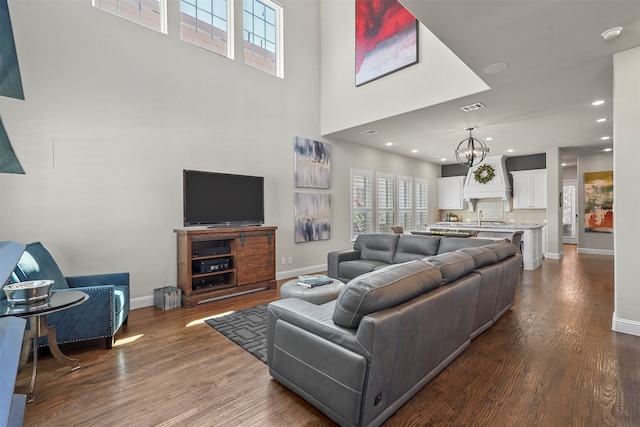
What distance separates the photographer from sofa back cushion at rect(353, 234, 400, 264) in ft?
15.5

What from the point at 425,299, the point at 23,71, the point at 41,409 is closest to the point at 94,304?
the point at 41,409

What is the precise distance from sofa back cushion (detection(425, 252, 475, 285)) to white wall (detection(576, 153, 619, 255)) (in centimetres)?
833

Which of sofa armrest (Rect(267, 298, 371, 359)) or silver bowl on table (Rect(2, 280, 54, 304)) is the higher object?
silver bowl on table (Rect(2, 280, 54, 304))

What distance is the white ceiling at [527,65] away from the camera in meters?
2.40

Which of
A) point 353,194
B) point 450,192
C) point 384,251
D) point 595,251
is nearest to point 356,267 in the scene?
point 384,251

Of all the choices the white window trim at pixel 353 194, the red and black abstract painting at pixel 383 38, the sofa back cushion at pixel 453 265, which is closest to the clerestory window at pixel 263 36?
the red and black abstract painting at pixel 383 38

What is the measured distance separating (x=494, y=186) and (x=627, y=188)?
18.7 feet

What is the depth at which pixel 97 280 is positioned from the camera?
3.21 m

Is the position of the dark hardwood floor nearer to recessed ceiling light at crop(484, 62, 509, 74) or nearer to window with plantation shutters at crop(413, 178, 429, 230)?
recessed ceiling light at crop(484, 62, 509, 74)

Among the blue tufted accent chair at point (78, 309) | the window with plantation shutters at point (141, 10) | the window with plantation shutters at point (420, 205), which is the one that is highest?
the window with plantation shutters at point (141, 10)

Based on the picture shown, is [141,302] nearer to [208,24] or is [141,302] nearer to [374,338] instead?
[374,338]

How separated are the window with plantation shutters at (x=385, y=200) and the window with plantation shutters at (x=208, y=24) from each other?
4.35 metres

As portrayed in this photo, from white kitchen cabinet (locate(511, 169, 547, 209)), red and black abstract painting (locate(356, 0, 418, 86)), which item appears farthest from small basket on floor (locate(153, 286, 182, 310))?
white kitchen cabinet (locate(511, 169, 547, 209))

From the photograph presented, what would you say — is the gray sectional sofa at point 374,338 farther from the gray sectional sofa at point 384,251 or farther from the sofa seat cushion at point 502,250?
the gray sectional sofa at point 384,251
